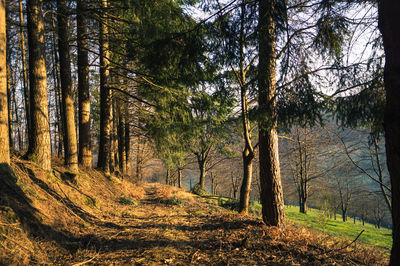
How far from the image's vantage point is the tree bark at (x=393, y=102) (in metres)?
2.29

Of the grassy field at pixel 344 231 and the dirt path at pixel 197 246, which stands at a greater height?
the dirt path at pixel 197 246

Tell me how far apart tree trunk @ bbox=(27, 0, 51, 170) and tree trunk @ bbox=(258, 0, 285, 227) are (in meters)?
5.30

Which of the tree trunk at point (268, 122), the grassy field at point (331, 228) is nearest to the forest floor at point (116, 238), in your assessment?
the tree trunk at point (268, 122)

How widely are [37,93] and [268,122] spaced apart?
18.4 feet

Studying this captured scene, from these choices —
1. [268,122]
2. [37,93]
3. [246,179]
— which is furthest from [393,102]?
[37,93]

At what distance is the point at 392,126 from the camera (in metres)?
2.31

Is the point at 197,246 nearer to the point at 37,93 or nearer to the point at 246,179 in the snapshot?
the point at 246,179

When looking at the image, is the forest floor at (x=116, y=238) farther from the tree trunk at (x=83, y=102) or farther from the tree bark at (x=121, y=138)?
the tree bark at (x=121, y=138)

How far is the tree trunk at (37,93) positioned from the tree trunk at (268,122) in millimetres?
5298

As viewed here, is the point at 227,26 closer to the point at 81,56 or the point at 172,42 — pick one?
the point at 172,42

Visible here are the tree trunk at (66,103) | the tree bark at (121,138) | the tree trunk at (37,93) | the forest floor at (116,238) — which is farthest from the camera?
the tree bark at (121,138)

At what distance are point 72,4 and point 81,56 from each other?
1874 mm

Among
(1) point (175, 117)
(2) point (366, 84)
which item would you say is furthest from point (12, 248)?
(2) point (366, 84)

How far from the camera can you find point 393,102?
231cm
